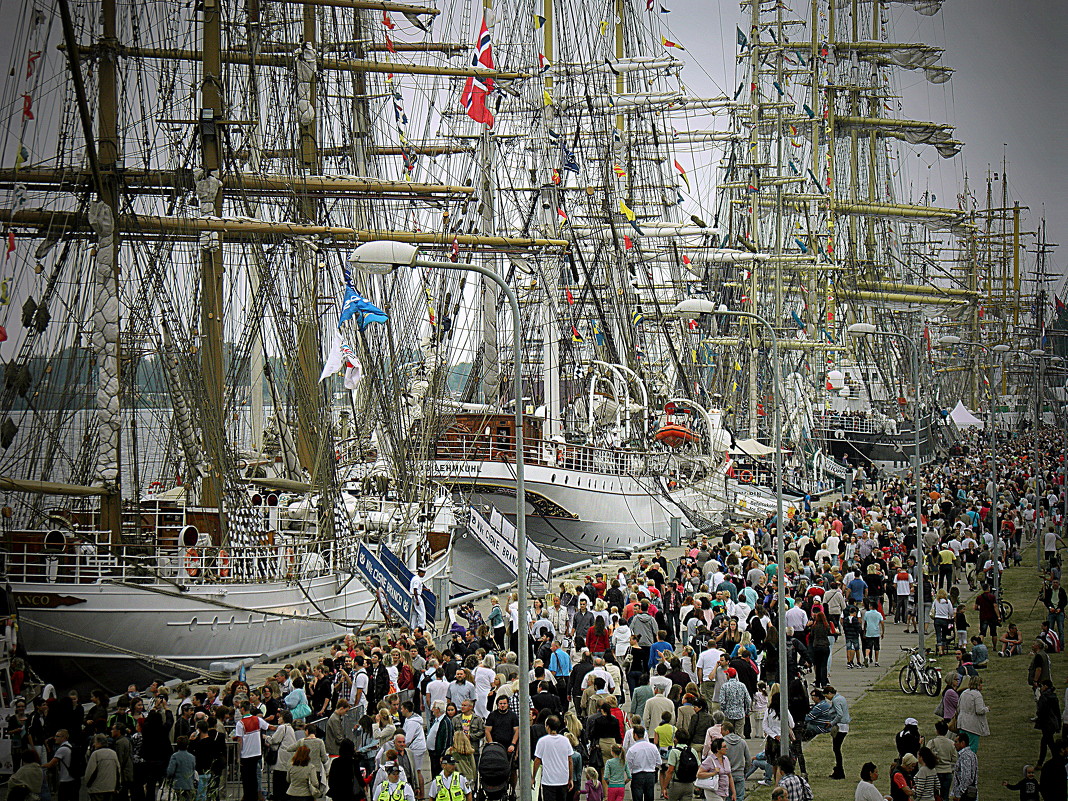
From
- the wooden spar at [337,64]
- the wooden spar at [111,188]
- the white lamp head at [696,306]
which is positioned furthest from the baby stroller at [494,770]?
the wooden spar at [337,64]

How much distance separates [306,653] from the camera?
86.3 feet

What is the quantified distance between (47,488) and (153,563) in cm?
250

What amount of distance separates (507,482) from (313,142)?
12449 millimetres

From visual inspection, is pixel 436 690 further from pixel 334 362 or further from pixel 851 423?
pixel 851 423

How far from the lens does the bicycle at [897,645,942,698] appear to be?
71.6ft

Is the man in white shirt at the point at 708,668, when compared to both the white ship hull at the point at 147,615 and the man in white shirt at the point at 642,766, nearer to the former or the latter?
the man in white shirt at the point at 642,766

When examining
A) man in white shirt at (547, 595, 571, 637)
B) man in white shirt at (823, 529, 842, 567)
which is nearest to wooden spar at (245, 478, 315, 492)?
man in white shirt at (547, 595, 571, 637)

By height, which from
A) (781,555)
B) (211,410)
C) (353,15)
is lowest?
(781,555)

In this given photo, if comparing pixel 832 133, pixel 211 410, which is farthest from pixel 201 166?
pixel 832 133

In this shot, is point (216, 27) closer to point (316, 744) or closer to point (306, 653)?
point (306, 653)

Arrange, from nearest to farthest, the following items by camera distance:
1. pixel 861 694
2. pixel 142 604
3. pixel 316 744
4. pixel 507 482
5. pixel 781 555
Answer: pixel 316 744 < pixel 781 555 < pixel 861 694 < pixel 142 604 < pixel 507 482

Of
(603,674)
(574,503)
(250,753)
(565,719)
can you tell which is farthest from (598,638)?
(574,503)

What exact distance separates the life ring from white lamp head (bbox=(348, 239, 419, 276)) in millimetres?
10114

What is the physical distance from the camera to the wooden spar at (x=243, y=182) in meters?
29.5
